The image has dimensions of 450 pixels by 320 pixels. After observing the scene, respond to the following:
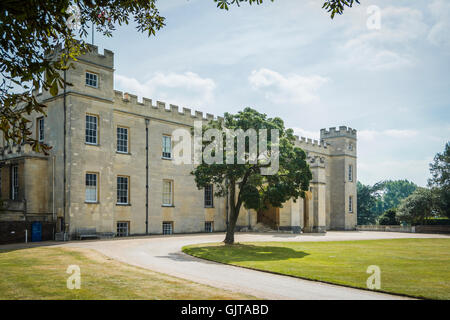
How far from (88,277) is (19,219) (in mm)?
13820

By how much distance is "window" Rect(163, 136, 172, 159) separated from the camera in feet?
103

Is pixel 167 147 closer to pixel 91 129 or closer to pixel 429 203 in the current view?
pixel 91 129

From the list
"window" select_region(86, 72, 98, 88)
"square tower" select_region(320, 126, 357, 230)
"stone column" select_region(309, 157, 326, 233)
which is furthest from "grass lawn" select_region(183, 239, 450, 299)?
"square tower" select_region(320, 126, 357, 230)

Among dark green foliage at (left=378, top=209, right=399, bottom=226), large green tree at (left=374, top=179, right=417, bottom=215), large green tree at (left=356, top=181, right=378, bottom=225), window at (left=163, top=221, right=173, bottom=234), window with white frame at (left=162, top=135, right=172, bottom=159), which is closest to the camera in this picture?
window at (left=163, top=221, right=173, bottom=234)

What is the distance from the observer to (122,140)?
28703mm

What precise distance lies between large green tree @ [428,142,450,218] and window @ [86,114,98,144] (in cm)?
3751

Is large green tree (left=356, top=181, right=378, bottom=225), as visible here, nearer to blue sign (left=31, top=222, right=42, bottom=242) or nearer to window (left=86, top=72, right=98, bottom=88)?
window (left=86, top=72, right=98, bottom=88)

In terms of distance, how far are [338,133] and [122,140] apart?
94.0 ft

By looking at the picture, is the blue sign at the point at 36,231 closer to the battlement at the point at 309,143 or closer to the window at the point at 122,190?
the window at the point at 122,190

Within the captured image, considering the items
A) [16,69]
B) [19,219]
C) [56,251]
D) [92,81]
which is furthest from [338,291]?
[92,81]

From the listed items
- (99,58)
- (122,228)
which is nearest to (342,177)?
(122,228)

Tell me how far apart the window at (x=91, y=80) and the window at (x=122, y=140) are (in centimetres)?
389

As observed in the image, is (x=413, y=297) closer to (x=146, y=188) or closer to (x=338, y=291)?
(x=338, y=291)

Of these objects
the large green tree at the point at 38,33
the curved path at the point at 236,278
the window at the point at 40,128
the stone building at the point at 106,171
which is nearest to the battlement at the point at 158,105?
the stone building at the point at 106,171
